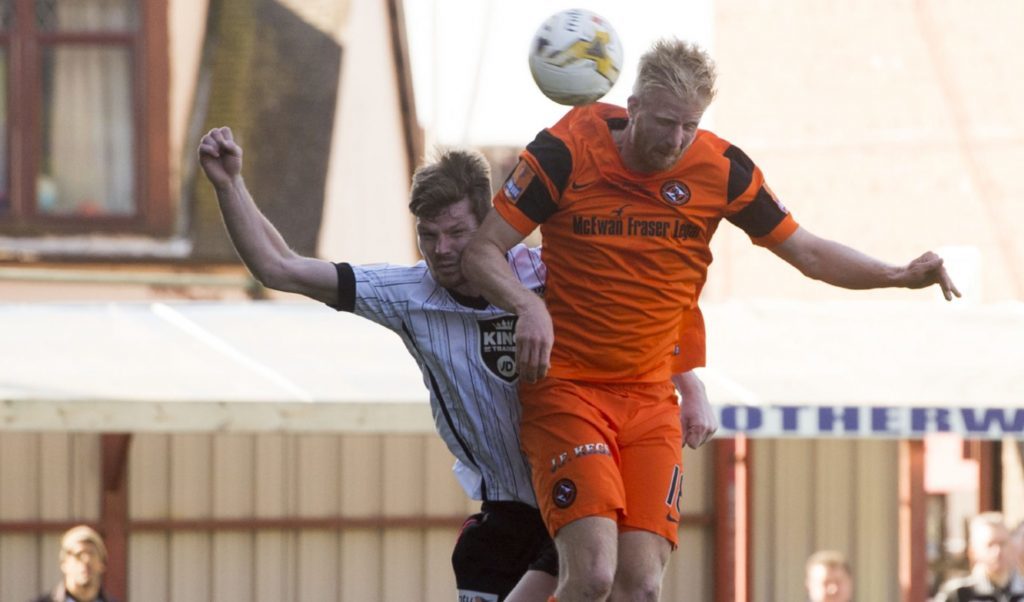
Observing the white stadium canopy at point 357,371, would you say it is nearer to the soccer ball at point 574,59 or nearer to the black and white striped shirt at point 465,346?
the black and white striped shirt at point 465,346

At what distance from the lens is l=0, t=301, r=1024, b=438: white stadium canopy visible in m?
9.55

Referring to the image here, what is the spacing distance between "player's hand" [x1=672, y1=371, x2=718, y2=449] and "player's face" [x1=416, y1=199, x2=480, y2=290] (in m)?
0.76

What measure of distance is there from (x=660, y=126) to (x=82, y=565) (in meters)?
5.64

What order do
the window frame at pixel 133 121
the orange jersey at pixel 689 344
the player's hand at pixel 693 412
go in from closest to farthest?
the orange jersey at pixel 689 344
the player's hand at pixel 693 412
the window frame at pixel 133 121

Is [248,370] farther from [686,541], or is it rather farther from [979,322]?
[979,322]

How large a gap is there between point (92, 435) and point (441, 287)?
7.14 m

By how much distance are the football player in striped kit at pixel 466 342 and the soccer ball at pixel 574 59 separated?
319 millimetres

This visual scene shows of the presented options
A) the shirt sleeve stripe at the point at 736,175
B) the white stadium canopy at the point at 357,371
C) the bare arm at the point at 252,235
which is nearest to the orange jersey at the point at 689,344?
the shirt sleeve stripe at the point at 736,175

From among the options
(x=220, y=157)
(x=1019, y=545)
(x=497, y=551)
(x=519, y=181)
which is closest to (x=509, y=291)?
(x=519, y=181)

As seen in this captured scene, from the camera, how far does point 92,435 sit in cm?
1191

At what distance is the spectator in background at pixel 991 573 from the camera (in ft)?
30.7

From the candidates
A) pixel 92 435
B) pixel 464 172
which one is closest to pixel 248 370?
pixel 92 435

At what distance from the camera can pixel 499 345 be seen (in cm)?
525

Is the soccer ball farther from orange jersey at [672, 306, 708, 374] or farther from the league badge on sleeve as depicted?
orange jersey at [672, 306, 708, 374]
